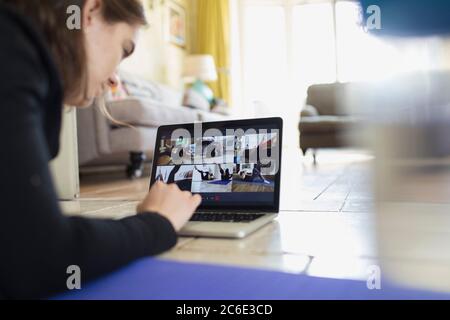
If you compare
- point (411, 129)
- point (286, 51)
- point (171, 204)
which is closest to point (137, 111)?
point (171, 204)

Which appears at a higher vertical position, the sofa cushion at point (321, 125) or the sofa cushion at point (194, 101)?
the sofa cushion at point (194, 101)

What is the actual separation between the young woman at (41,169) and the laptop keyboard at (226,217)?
0.93 ft

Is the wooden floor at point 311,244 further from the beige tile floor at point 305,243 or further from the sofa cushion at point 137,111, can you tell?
the sofa cushion at point 137,111

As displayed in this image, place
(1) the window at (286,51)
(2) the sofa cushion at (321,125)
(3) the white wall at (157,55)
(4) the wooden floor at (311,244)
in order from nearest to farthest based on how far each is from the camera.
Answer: (4) the wooden floor at (311,244) < (2) the sofa cushion at (321,125) < (3) the white wall at (157,55) < (1) the window at (286,51)

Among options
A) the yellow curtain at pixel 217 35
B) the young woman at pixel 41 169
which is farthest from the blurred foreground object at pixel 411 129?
the yellow curtain at pixel 217 35

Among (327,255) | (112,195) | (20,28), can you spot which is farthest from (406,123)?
(112,195)

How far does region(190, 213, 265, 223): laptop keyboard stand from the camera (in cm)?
85

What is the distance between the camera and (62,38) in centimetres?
50

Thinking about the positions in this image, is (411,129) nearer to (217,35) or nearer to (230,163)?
(230,163)

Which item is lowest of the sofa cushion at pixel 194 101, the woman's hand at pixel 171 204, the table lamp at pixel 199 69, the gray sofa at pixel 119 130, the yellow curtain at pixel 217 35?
the woman's hand at pixel 171 204

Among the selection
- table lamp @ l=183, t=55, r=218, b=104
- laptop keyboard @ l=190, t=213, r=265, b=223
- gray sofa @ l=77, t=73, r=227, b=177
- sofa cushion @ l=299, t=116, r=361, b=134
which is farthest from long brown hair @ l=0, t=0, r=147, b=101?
table lamp @ l=183, t=55, r=218, b=104

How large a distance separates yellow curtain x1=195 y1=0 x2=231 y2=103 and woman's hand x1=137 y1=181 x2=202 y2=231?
456 cm

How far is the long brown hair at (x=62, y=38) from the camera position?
49 cm
